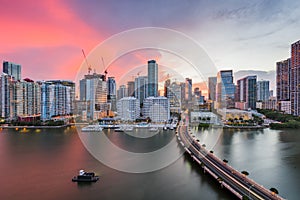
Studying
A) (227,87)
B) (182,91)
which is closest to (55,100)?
(182,91)

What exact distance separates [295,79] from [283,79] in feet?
6.07

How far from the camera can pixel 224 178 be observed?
267 cm

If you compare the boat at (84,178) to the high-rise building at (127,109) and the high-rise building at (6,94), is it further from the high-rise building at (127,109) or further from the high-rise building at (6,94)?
the high-rise building at (6,94)

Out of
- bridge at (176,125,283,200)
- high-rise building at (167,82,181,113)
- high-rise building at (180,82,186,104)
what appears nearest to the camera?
bridge at (176,125,283,200)

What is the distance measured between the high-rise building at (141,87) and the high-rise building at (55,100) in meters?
4.26

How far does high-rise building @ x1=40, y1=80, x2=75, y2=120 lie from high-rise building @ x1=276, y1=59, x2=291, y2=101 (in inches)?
556

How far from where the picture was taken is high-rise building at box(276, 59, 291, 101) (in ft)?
41.8

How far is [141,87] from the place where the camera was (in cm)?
1273

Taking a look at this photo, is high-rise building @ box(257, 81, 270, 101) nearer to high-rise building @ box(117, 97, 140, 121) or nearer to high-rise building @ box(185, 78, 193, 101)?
high-rise building @ box(185, 78, 193, 101)

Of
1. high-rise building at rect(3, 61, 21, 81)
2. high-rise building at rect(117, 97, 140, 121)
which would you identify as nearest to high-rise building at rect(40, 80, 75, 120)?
high-rise building at rect(117, 97, 140, 121)

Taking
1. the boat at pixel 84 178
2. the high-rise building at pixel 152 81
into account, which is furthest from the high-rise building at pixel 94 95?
the boat at pixel 84 178

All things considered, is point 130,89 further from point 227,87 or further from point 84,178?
point 84,178

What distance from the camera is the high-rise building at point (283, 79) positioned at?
12727mm

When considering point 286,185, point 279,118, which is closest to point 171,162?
point 286,185
